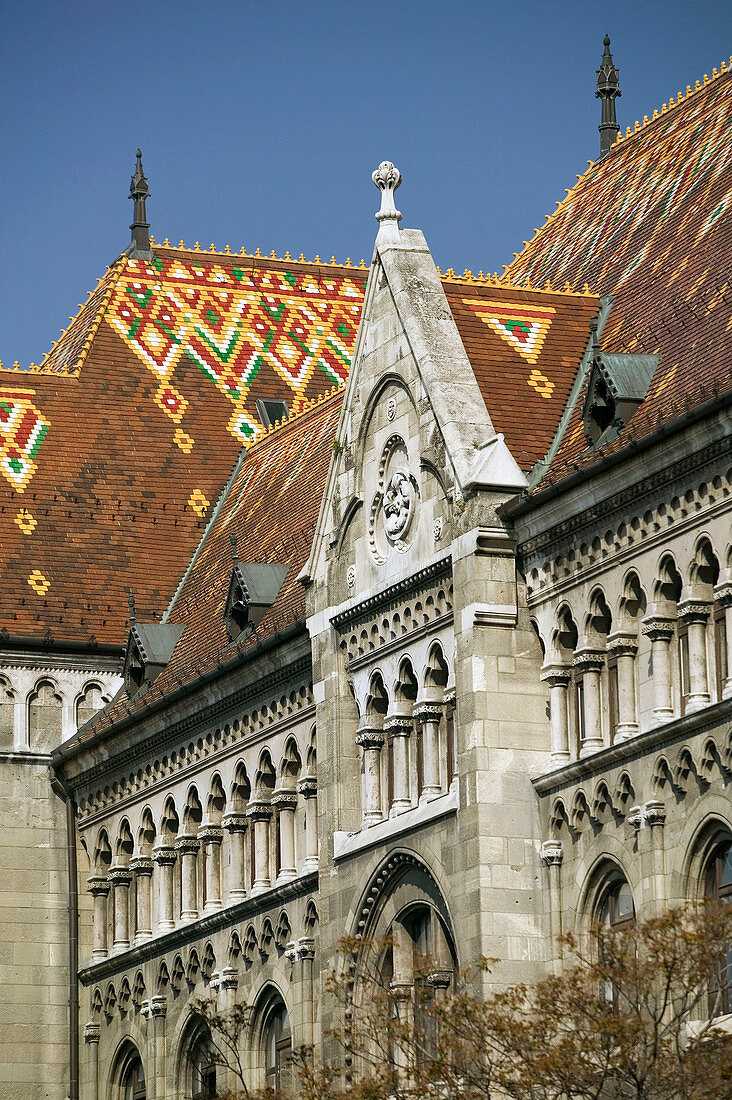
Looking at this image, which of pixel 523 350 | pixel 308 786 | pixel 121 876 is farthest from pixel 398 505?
pixel 121 876

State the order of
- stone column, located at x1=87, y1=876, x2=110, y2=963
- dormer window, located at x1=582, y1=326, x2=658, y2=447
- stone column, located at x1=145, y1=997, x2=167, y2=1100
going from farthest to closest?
1. stone column, located at x1=87, y1=876, x2=110, y2=963
2. stone column, located at x1=145, y1=997, x2=167, y2=1100
3. dormer window, located at x1=582, y1=326, x2=658, y2=447

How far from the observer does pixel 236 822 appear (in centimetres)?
5403

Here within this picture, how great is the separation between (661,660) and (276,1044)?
14496 millimetres

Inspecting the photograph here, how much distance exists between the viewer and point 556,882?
140ft

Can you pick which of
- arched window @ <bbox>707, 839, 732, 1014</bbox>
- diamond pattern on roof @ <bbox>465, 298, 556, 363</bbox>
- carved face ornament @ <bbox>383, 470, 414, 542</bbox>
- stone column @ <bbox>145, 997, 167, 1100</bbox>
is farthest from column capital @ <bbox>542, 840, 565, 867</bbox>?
stone column @ <bbox>145, 997, 167, 1100</bbox>

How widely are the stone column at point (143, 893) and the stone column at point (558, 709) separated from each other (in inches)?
646

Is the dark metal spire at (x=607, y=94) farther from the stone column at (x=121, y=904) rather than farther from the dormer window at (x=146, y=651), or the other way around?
the stone column at (x=121, y=904)

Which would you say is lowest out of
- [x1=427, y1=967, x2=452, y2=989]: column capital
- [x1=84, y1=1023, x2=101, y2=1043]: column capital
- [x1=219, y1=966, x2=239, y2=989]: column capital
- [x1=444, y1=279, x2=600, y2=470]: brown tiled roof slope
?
[x1=427, y1=967, x2=452, y2=989]: column capital

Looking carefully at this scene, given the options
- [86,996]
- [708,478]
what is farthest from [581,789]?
[86,996]

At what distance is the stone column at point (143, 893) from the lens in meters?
57.9

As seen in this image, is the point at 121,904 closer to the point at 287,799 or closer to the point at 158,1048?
the point at 158,1048

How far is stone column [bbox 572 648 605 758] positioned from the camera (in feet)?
139

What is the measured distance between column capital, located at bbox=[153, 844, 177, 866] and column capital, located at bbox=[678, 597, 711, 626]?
754 inches

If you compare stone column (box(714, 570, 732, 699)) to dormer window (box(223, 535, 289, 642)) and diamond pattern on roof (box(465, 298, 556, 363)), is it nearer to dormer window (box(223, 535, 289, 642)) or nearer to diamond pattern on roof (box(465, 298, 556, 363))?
diamond pattern on roof (box(465, 298, 556, 363))
